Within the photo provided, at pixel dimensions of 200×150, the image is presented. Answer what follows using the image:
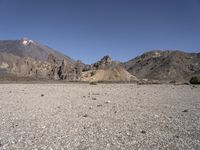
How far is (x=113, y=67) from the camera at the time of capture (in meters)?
136

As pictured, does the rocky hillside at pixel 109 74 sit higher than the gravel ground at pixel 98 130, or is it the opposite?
the rocky hillside at pixel 109 74

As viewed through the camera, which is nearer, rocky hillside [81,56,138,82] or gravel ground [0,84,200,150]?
gravel ground [0,84,200,150]

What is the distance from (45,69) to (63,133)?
146 metres

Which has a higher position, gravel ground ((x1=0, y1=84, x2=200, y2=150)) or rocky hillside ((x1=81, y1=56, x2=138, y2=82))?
rocky hillside ((x1=81, y1=56, x2=138, y2=82))

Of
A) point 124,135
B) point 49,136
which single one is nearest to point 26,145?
point 49,136

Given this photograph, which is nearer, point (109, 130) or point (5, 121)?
point (109, 130)

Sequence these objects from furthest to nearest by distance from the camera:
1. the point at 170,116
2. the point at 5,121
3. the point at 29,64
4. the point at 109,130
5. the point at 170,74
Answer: the point at 170,74, the point at 29,64, the point at 170,116, the point at 5,121, the point at 109,130

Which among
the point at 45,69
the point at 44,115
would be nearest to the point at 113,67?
the point at 45,69

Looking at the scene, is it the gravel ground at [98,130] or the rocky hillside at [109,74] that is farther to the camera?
the rocky hillside at [109,74]

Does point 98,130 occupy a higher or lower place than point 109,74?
lower

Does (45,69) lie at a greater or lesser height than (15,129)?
greater

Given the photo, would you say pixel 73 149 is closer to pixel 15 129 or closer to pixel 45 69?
pixel 15 129

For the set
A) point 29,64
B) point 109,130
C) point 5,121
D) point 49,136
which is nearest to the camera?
point 49,136

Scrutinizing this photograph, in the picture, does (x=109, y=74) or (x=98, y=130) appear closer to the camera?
(x=98, y=130)
